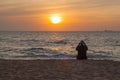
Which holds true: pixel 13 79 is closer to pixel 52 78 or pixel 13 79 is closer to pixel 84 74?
pixel 52 78

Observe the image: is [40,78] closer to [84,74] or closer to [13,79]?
[13,79]

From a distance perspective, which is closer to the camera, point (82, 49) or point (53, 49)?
point (82, 49)

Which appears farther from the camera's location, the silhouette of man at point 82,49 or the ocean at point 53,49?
the ocean at point 53,49

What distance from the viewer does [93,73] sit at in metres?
12.3

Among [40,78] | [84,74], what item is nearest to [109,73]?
[84,74]

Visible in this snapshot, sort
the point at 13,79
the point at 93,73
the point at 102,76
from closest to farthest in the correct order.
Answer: the point at 13,79
the point at 102,76
the point at 93,73

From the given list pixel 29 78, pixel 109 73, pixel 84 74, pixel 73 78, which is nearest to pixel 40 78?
pixel 29 78

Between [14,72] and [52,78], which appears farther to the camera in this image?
[14,72]

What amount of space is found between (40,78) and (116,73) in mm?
3525

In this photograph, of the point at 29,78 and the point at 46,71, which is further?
the point at 46,71

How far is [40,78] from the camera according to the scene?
36.1 ft

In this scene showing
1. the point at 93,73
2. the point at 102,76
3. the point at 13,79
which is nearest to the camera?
the point at 13,79

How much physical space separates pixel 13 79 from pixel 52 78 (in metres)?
1.49

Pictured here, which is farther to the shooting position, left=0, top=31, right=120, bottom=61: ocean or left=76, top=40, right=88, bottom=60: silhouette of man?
left=0, top=31, right=120, bottom=61: ocean
